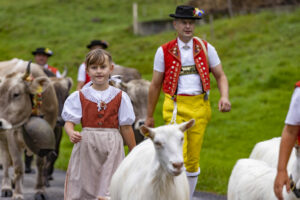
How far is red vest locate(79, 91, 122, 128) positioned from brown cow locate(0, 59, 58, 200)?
3.44m

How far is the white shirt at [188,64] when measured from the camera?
695 centimetres

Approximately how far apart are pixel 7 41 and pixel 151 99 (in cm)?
3199

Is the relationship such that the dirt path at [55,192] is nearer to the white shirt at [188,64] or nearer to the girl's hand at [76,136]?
the white shirt at [188,64]

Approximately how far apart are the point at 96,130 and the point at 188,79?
59.7 inches

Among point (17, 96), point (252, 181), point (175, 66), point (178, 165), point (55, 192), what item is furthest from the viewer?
point (55, 192)

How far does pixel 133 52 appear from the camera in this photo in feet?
95.2

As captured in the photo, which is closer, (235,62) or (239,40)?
(235,62)

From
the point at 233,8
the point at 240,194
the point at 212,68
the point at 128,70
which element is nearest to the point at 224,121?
the point at 128,70

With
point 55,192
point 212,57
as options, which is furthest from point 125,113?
point 55,192

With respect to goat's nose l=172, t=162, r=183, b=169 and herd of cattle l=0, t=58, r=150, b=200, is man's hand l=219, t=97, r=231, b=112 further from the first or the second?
herd of cattle l=0, t=58, r=150, b=200

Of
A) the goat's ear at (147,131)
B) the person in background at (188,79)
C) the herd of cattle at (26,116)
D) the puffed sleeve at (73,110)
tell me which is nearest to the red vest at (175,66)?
the person in background at (188,79)

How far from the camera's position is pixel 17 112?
9320 mm

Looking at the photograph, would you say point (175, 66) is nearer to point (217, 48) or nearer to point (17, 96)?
point (17, 96)

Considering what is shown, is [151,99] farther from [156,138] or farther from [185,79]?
[156,138]
